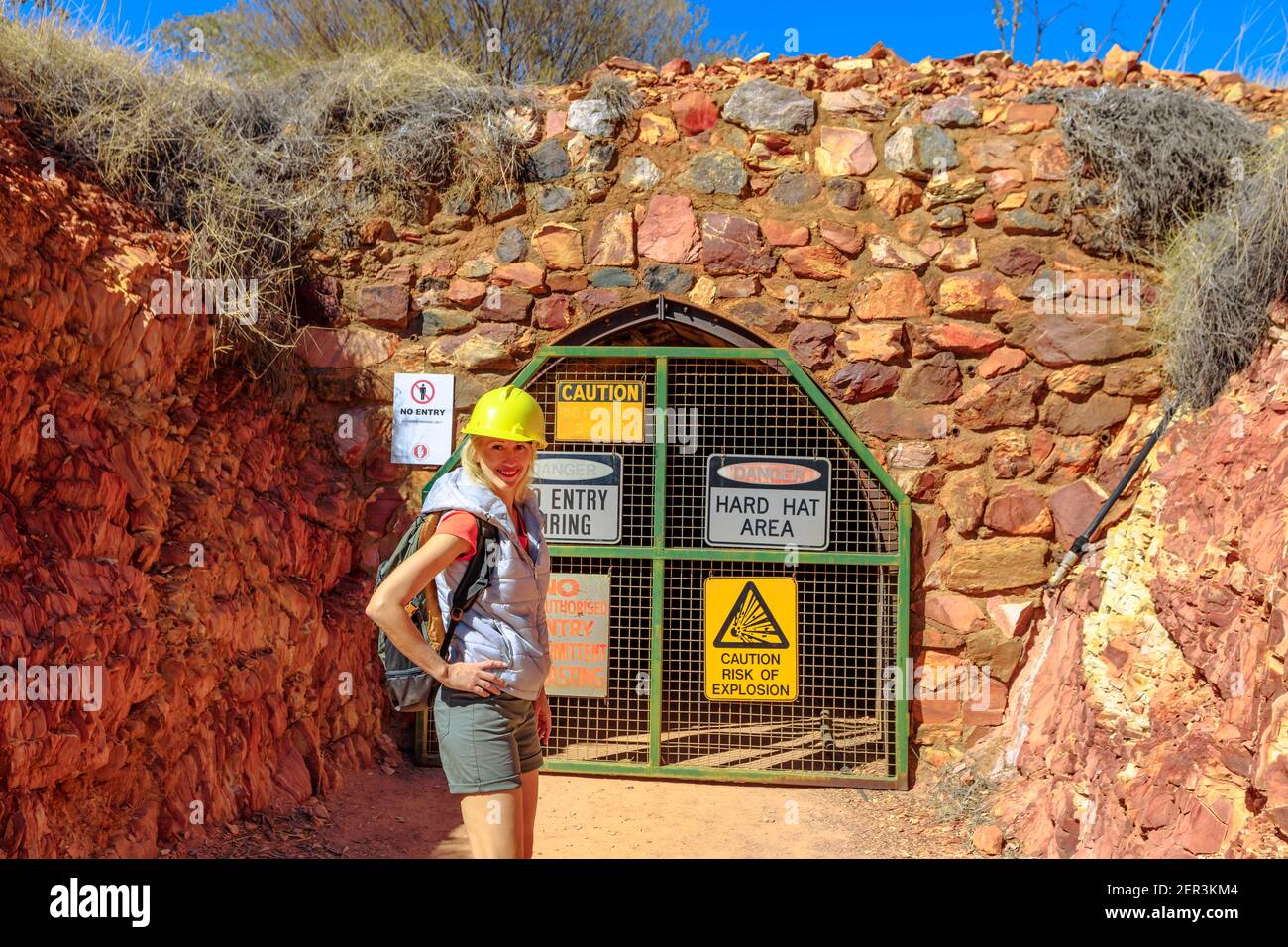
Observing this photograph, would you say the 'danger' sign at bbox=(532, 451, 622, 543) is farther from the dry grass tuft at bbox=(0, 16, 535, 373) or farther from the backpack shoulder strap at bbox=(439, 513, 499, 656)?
the backpack shoulder strap at bbox=(439, 513, 499, 656)

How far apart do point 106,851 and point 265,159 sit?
3.57 meters

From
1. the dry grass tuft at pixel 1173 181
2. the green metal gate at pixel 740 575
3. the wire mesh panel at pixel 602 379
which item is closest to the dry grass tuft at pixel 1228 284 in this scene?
the dry grass tuft at pixel 1173 181

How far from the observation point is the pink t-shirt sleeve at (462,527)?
8.84 ft

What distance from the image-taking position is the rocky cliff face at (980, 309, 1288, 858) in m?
3.27

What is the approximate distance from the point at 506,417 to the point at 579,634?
2910mm

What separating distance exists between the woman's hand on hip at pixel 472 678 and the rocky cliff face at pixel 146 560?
1694 mm

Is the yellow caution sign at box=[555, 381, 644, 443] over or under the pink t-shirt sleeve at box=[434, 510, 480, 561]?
over

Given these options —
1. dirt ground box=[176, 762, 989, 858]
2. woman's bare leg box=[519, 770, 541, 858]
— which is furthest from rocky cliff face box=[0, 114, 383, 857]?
woman's bare leg box=[519, 770, 541, 858]

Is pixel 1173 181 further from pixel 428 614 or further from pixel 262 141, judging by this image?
pixel 262 141

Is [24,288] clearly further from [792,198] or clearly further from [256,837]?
[792,198]

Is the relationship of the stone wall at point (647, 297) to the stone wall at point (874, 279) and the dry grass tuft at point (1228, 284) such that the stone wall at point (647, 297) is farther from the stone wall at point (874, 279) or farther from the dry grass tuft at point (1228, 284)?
the dry grass tuft at point (1228, 284)

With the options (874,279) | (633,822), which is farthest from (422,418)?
(874,279)

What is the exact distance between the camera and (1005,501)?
5.25 meters

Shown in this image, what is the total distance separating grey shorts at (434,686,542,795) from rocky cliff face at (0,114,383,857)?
1.64 m
